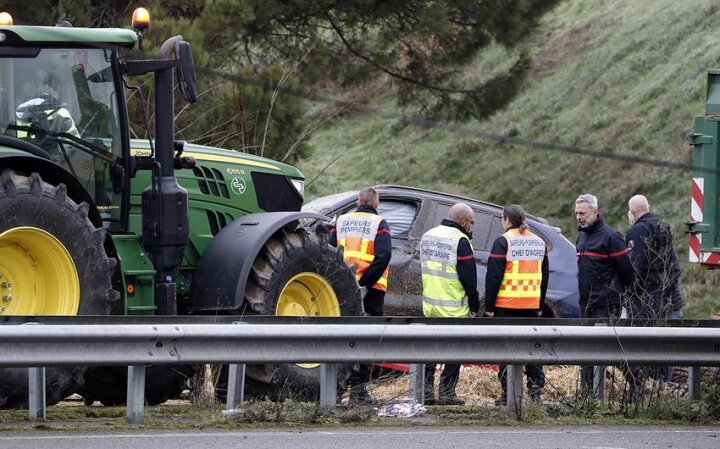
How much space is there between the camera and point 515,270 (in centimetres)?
1042

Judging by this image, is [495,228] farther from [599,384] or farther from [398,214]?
[599,384]

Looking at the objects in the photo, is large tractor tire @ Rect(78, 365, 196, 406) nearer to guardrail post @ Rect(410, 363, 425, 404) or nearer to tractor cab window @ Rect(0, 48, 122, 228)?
tractor cab window @ Rect(0, 48, 122, 228)

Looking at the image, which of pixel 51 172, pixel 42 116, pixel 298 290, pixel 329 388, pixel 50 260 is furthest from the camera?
pixel 298 290

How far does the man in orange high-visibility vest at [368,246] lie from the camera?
10.8 meters

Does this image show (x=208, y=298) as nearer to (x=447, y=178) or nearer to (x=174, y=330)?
(x=174, y=330)

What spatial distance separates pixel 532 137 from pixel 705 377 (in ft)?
78.1

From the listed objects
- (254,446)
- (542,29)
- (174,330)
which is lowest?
(254,446)

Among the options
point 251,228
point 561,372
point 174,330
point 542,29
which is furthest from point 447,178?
point 174,330

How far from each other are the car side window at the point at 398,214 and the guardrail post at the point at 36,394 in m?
5.75

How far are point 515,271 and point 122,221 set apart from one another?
10.3ft

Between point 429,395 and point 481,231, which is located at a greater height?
point 481,231

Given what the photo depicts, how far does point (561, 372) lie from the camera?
1171 centimetres

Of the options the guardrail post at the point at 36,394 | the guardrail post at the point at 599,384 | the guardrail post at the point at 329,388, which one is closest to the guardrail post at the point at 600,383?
the guardrail post at the point at 599,384

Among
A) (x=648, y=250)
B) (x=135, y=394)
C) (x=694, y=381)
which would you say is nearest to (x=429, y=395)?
(x=694, y=381)
